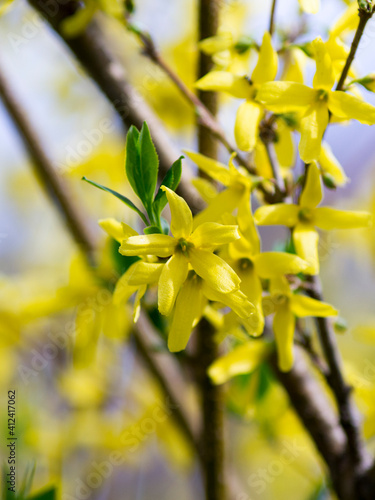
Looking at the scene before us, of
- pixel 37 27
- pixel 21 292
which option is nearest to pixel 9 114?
pixel 37 27

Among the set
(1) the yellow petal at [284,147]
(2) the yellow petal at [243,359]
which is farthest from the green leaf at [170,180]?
(2) the yellow petal at [243,359]

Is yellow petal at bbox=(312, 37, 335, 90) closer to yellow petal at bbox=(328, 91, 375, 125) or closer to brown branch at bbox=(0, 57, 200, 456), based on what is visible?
yellow petal at bbox=(328, 91, 375, 125)

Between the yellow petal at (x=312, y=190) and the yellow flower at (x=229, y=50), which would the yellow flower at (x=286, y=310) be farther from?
the yellow flower at (x=229, y=50)

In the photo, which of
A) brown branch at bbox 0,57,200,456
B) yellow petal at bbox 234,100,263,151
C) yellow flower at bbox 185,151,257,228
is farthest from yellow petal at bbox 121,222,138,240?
brown branch at bbox 0,57,200,456

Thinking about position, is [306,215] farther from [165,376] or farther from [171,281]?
[165,376]

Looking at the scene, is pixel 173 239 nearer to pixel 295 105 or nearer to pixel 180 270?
pixel 180 270

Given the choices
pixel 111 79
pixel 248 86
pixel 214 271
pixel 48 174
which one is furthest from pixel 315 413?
pixel 48 174

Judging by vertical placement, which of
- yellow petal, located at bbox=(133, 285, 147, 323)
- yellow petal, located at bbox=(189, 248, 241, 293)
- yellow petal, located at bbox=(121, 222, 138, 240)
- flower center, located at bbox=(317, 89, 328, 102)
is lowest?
yellow petal, located at bbox=(133, 285, 147, 323)
